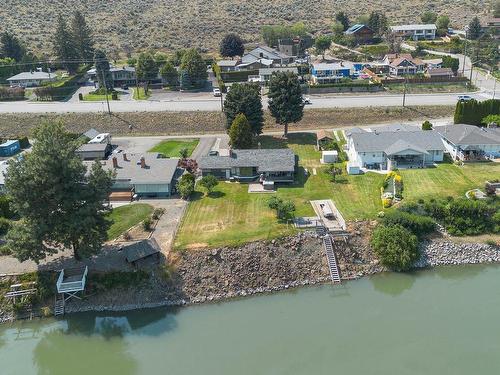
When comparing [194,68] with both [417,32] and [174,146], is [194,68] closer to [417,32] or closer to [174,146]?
[174,146]

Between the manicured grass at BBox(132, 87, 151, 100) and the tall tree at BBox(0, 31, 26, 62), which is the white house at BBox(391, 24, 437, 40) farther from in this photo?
the tall tree at BBox(0, 31, 26, 62)

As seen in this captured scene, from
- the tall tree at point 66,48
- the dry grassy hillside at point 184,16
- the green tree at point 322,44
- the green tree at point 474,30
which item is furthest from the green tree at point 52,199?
the green tree at point 474,30

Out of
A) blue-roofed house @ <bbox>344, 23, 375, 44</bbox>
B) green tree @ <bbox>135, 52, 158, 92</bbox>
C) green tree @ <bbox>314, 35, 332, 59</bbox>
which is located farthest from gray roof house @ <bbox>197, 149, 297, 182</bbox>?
blue-roofed house @ <bbox>344, 23, 375, 44</bbox>

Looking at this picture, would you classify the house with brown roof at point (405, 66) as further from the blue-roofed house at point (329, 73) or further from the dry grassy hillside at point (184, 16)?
the dry grassy hillside at point (184, 16)

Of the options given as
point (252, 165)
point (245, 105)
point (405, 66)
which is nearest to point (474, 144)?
point (252, 165)

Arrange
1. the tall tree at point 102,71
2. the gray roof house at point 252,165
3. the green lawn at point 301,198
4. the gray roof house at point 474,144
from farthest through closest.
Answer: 1. the tall tree at point 102,71
2. the gray roof house at point 474,144
3. the gray roof house at point 252,165
4. the green lawn at point 301,198

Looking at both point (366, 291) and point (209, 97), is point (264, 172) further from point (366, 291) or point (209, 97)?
point (209, 97)
